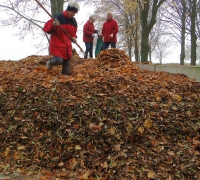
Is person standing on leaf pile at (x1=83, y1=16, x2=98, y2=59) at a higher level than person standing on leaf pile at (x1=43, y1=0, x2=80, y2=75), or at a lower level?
higher

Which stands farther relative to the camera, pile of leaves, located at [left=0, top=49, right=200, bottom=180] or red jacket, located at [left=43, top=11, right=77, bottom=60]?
red jacket, located at [left=43, top=11, right=77, bottom=60]

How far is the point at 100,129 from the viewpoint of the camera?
2982 mm

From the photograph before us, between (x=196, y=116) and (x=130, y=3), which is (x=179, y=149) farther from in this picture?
(x=130, y=3)

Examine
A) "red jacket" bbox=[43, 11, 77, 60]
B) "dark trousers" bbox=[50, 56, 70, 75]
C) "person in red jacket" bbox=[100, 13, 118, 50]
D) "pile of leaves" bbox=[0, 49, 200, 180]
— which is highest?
"person in red jacket" bbox=[100, 13, 118, 50]

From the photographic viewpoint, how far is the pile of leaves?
2.76 meters

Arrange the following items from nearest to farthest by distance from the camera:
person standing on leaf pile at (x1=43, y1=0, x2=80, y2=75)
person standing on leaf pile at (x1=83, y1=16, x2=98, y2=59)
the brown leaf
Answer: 1. the brown leaf
2. person standing on leaf pile at (x1=43, y1=0, x2=80, y2=75)
3. person standing on leaf pile at (x1=83, y1=16, x2=98, y2=59)

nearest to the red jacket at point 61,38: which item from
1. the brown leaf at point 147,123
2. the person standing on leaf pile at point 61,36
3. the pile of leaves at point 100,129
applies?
the person standing on leaf pile at point 61,36

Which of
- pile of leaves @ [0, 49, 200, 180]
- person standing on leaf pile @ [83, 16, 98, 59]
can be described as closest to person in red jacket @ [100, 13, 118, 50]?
person standing on leaf pile @ [83, 16, 98, 59]

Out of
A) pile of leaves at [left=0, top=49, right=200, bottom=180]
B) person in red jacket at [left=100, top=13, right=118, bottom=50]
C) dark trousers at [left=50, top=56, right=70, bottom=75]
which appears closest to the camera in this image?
pile of leaves at [left=0, top=49, right=200, bottom=180]

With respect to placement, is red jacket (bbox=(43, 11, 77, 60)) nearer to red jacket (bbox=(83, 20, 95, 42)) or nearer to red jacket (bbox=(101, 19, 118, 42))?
red jacket (bbox=(101, 19, 118, 42))

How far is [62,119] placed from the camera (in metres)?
3.11

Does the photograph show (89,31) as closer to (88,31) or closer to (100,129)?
(88,31)

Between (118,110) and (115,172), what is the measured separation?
2.78 ft

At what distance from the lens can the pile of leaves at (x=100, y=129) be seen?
9.05 ft
